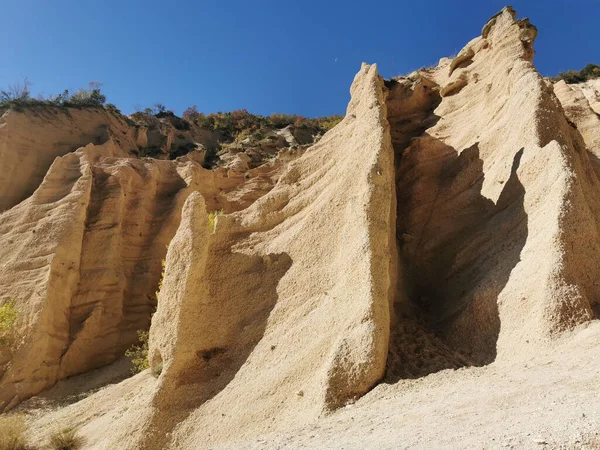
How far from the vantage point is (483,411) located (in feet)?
19.3

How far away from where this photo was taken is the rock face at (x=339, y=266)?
28.8 feet

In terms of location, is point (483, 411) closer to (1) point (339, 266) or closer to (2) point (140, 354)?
(1) point (339, 266)

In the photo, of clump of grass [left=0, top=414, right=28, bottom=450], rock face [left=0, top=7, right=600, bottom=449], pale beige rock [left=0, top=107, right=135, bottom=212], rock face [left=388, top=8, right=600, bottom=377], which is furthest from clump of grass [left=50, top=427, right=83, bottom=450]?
pale beige rock [left=0, top=107, right=135, bottom=212]

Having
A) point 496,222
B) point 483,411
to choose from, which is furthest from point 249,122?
point 483,411

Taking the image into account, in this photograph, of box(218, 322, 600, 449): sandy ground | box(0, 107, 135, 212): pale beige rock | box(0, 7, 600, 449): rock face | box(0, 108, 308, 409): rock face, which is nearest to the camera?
box(218, 322, 600, 449): sandy ground

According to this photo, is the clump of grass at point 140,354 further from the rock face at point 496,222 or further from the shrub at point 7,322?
the rock face at point 496,222

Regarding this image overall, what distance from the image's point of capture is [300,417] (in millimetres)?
7977

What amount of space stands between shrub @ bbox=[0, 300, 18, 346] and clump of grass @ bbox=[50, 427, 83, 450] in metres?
5.58

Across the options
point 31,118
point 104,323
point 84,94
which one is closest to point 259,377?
point 104,323

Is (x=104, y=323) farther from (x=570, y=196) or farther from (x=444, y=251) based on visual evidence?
(x=570, y=196)

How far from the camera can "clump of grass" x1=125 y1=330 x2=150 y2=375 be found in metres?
15.1

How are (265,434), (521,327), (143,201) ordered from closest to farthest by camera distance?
(265,434) < (521,327) < (143,201)

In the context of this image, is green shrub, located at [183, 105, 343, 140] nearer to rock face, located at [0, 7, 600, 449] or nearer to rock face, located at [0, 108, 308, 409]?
rock face, located at [0, 108, 308, 409]

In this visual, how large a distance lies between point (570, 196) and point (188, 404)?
922 centimetres
